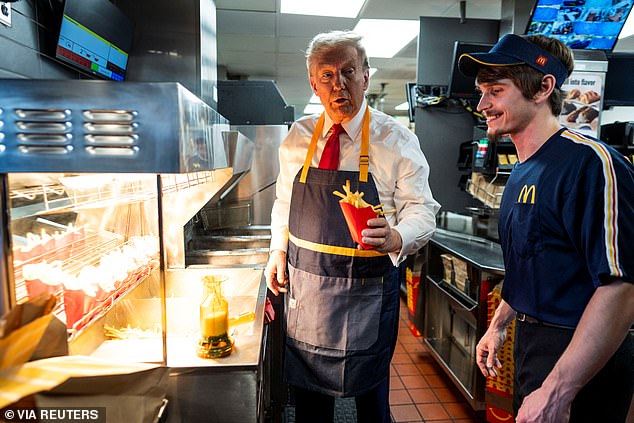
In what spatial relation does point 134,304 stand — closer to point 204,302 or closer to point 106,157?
point 204,302

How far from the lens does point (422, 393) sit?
3129mm

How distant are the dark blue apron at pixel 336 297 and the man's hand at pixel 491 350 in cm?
36

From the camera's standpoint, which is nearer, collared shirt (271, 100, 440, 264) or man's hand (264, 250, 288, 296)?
collared shirt (271, 100, 440, 264)

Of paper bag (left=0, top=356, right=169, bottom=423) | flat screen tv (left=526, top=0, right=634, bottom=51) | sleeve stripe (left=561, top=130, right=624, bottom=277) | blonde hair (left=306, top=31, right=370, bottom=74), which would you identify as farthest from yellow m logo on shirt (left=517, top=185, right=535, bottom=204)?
flat screen tv (left=526, top=0, right=634, bottom=51)

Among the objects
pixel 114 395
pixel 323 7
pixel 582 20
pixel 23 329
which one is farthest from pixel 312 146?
pixel 323 7

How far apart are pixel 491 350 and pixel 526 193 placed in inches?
25.2

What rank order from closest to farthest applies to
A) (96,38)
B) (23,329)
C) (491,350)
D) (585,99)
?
(23,329) < (491,350) < (96,38) < (585,99)

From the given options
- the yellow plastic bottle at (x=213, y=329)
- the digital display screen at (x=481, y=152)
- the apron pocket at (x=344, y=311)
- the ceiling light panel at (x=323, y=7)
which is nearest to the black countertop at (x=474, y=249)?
the digital display screen at (x=481, y=152)

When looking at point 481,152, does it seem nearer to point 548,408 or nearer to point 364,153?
point 364,153

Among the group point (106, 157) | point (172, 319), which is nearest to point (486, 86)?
point (106, 157)

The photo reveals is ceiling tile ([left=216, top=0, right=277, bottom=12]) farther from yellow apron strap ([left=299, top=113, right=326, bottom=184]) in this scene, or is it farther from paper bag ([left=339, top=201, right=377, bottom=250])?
paper bag ([left=339, top=201, right=377, bottom=250])

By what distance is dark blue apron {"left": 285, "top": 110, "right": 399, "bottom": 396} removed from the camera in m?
1.62

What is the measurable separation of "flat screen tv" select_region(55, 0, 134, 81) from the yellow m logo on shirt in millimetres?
2007

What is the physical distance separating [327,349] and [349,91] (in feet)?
3.37
